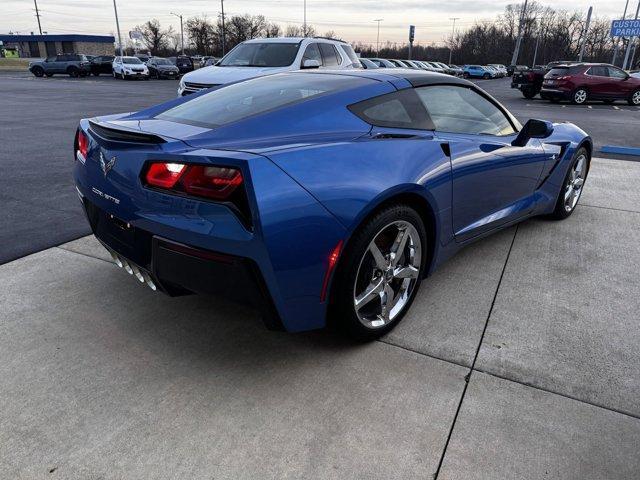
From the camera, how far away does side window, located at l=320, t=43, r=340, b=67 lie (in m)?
9.95

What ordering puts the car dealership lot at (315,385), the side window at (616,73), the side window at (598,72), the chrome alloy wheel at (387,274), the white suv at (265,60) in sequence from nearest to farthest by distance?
1. the car dealership lot at (315,385)
2. the chrome alloy wheel at (387,274)
3. the white suv at (265,60)
4. the side window at (598,72)
5. the side window at (616,73)

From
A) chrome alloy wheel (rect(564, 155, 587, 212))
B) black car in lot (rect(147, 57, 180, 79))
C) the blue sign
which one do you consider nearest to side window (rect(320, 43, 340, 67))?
chrome alloy wheel (rect(564, 155, 587, 212))

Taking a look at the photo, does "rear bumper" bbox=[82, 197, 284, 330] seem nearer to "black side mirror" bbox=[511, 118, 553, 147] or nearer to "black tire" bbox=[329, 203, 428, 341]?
"black tire" bbox=[329, 203, 428, 341]

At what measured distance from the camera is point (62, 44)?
73.2m

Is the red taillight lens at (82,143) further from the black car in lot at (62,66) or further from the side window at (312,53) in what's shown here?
the black car in lot at (62,66)

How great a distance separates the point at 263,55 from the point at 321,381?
8.38 meters

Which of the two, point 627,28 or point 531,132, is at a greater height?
point 627,28

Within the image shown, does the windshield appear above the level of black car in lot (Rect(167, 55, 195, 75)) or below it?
above

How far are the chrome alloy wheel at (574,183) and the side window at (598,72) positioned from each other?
16046 millimetres

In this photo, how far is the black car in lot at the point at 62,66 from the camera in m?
34.3

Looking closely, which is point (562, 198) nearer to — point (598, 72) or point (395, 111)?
point (395, 111)

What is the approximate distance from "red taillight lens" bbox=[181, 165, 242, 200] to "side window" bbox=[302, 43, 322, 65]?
316 inches

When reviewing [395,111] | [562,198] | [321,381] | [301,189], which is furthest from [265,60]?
[321,381]

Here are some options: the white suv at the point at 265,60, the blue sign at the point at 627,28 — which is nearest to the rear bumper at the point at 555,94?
the white suv at the point at 265,60
